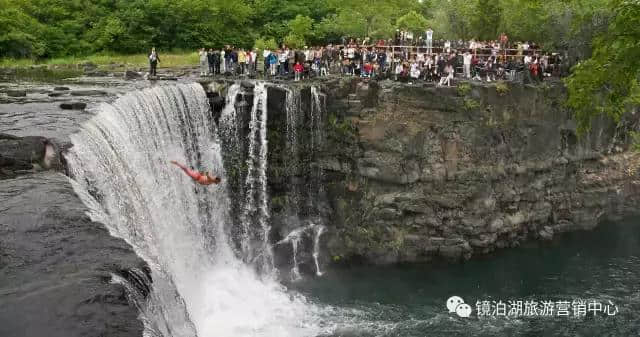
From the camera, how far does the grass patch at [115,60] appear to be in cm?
4147

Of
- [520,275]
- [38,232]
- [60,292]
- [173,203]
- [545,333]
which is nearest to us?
[60,292]

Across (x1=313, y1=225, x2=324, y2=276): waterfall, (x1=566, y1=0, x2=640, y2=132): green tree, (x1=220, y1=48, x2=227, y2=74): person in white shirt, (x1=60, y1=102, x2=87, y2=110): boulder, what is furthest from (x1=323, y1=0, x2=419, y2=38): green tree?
(x1=566, y1=0, x2=640, y2=132): green tree

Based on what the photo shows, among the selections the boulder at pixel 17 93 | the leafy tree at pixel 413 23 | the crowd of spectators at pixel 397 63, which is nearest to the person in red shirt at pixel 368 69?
the crowd of spectators at pixel 397 63

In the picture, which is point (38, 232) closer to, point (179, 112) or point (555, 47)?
point (179, 112)

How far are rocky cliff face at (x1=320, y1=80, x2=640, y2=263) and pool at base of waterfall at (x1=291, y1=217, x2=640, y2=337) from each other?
1281mm

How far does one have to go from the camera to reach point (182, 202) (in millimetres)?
27109

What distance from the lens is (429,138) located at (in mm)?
30484

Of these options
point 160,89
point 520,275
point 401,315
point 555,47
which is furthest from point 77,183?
point 555,47

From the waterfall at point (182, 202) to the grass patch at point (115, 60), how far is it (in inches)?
618

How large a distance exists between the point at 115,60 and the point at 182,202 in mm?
22784

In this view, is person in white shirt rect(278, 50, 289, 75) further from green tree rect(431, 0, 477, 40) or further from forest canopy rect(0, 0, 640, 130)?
green tree rect(431, 0, 477, 40)

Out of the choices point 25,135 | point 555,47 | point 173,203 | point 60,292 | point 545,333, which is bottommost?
point 545,333

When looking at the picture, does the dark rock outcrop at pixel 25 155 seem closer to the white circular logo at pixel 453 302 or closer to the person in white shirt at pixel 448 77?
the white circular logo at pixel 453 302

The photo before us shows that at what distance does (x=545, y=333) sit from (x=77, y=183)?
18791 mm
